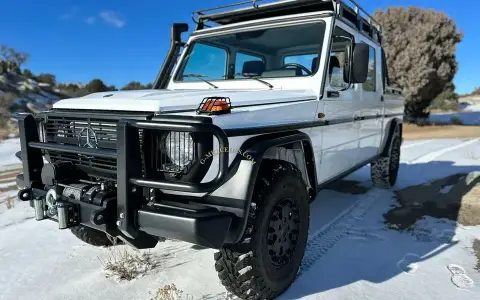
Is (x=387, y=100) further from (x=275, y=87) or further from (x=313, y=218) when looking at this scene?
(x=275, y=87)

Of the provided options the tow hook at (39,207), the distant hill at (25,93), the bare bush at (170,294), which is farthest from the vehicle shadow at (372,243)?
the distant hill at (25,93)

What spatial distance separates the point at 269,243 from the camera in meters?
2.60

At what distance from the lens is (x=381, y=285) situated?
2.84 meters

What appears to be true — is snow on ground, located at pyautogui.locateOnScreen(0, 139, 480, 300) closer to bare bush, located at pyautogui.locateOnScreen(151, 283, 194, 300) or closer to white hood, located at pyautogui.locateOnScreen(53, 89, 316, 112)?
bare bush, located at pyautogui.locateOnScreen(151, 283, 194, 300)

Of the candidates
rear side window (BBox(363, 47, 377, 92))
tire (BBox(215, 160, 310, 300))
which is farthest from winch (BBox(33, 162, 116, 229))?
rear side window (BBox(363, 47, 377, 92))

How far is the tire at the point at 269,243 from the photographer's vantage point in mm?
2396

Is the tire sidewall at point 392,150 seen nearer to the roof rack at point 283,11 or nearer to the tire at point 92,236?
the roof rack at point 283,11

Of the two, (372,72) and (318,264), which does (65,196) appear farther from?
(372,72)

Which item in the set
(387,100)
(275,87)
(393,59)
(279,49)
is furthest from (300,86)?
(393,59)

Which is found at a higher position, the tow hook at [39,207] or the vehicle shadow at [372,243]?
the tow hook at [39,207]

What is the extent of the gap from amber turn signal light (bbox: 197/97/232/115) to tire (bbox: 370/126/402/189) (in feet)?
13.5

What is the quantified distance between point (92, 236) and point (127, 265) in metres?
0.55

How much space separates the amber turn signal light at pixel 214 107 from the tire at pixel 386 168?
4100mm

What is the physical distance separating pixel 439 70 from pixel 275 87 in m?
19.4
